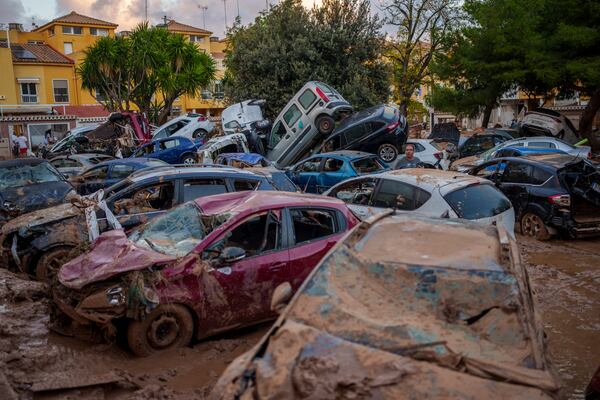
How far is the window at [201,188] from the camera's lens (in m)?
8.46

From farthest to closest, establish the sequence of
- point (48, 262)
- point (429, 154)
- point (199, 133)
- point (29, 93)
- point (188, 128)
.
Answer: point (29, 93) → point (199, 133) → point (188, 128) → point (429, 154) → point (48, 262)

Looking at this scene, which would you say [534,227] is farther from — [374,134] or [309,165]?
[374,134]

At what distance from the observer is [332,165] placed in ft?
45.4

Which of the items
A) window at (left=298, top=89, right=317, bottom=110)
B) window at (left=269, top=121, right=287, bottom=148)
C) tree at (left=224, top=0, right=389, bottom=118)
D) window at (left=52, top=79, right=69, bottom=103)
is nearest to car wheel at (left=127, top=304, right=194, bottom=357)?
window at (left=298, top=89, right=317, bottom=110)

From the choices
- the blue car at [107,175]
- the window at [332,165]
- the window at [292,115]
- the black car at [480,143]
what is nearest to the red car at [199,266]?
the blue car at [107,175]

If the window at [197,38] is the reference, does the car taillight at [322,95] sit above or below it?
below

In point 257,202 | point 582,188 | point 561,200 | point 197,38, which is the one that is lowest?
point 561,200

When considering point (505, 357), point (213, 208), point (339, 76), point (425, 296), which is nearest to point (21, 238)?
point (213, 208)

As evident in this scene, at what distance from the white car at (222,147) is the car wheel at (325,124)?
2553 millimetres

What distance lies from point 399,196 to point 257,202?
10.1ft

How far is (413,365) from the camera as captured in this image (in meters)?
3.24

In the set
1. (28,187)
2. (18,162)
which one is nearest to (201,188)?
(28,187)

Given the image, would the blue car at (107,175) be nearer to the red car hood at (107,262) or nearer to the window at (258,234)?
the red car hood at (107,262)

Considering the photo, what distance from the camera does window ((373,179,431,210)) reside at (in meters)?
8.20
